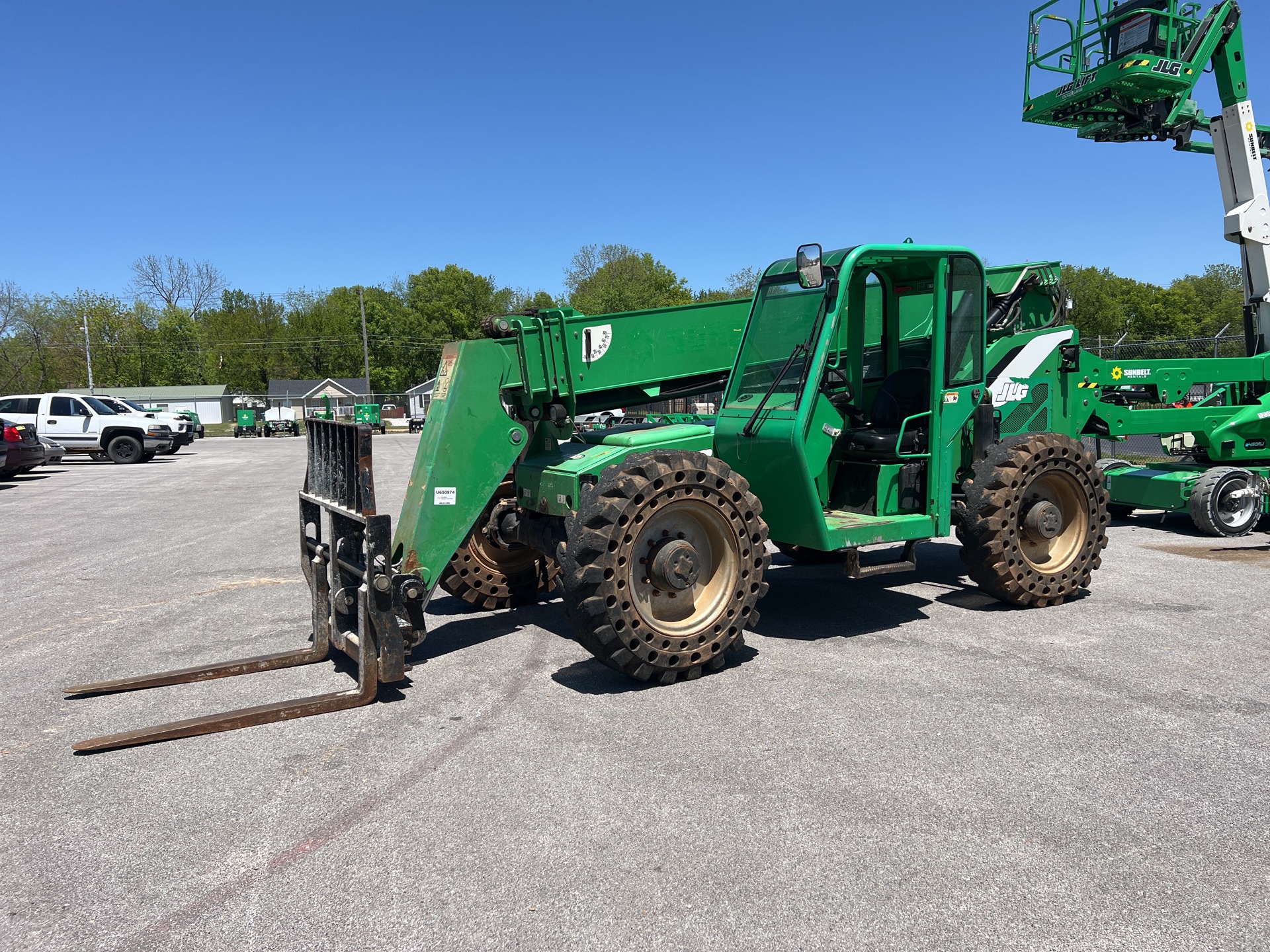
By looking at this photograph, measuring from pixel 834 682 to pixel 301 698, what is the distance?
3166 mm

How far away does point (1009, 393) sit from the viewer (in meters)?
8.55

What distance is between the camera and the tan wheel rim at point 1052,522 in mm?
6965

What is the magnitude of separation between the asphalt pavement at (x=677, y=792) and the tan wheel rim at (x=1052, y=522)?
0.44 m

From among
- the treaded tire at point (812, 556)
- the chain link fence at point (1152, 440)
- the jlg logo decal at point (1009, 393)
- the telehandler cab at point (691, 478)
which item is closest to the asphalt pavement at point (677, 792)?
the telehandler cab at point (691, 478)

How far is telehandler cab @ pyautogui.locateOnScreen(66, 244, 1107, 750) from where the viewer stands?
520 centimetres

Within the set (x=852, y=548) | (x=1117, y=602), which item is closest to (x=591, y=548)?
(x=852, y=548)

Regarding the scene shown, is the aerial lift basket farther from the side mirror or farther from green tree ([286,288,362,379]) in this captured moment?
green tree ([286,288,362,379])

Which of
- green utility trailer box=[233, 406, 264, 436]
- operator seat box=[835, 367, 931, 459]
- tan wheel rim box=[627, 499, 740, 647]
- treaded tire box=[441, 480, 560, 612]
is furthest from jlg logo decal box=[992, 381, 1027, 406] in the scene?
green utility trailer box=[233, 406, 264, 436]

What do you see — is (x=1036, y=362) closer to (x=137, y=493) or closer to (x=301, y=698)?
(x=301, y=698)

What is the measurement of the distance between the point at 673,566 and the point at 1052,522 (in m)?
3.50

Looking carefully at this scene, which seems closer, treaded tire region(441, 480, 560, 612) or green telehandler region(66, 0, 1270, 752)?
green telehandler region(66, 0, 1270, 752)

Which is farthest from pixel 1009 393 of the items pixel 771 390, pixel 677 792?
pixel 677 792

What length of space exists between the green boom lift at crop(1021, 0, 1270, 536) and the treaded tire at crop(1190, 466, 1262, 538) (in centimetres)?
1

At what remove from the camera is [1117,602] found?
284 inches
